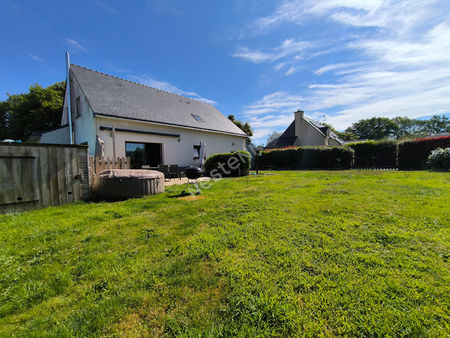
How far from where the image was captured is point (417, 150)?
12.2m

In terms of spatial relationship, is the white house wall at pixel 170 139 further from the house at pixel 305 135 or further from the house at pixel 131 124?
the house at pixel 305 135

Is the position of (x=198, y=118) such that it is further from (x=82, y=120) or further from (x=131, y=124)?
(x=82, y=120)

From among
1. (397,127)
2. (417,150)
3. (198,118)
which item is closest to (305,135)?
(417,150)

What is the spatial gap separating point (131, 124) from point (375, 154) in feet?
62.9

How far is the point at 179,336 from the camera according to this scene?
122 centimetres

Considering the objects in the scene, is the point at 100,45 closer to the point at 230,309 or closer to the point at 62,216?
the point at 62,216

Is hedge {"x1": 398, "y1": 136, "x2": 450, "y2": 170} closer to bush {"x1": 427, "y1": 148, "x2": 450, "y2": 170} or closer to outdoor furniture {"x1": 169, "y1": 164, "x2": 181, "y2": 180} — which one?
bush {"x1": 427, "y1": 148, "x2": 450, "y2": 170}

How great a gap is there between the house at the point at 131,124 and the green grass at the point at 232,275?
7.52 metres

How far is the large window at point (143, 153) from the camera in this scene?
1108 cm

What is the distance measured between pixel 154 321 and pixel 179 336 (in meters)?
0.27

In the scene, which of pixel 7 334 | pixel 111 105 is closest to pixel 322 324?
pixel 7 334

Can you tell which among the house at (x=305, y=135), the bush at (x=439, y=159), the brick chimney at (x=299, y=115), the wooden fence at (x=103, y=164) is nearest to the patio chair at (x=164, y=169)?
the wooden fence at (x=103, y=164)

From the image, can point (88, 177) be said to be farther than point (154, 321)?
Yes

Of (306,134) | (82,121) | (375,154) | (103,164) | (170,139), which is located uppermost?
(306,134)
